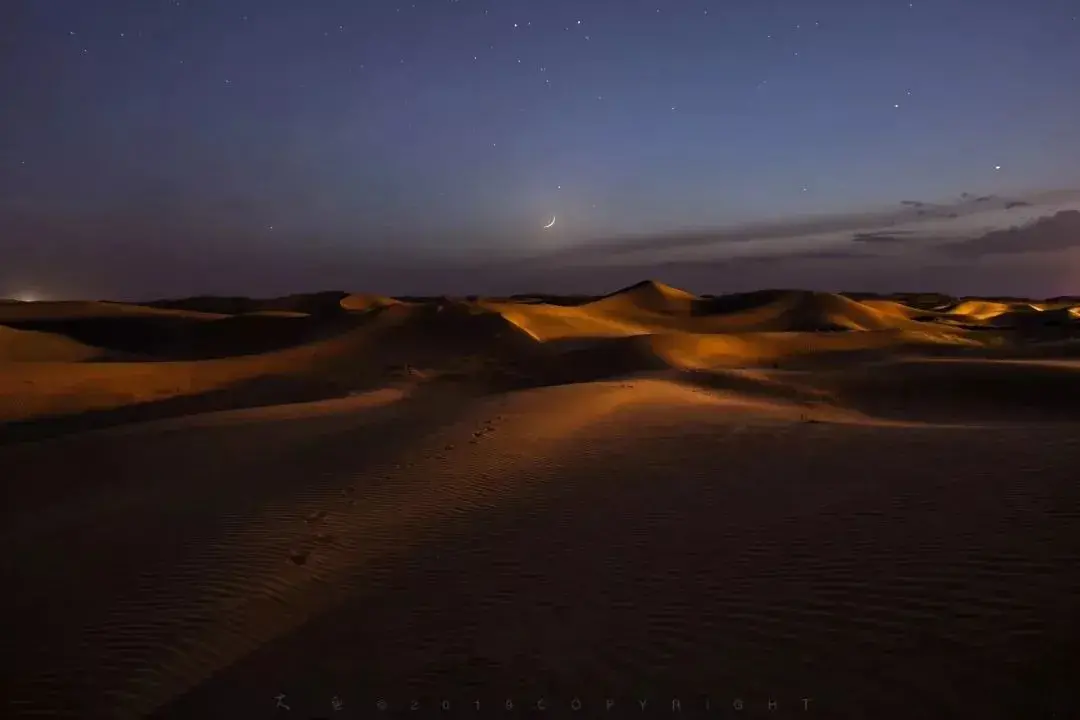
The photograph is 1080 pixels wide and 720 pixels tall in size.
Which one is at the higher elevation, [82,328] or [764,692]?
[82,328]

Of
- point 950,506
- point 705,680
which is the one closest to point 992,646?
point 705,680

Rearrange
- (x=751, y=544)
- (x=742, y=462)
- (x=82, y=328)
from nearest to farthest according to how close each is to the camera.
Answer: (x=751, y=544) < (x=742, y=462) < (x=82, y=328)

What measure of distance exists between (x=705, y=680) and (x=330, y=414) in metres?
14.6

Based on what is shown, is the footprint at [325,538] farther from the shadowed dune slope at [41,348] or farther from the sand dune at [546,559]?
the shadowed dune slope at [41,348]

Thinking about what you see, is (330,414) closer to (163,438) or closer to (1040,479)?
(163,438)

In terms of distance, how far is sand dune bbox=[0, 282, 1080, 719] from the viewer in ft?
16.7

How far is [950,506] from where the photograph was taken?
25.9ft

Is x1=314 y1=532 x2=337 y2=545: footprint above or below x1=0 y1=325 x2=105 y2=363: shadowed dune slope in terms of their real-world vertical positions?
below

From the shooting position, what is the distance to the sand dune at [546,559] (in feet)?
16.7

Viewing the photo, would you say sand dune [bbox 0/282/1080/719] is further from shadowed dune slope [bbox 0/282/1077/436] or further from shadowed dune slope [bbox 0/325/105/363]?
shadowed dune slope [bbox 0/325/105/363]

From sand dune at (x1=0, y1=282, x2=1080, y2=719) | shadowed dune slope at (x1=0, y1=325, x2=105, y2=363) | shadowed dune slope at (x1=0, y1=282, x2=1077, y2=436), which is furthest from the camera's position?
shadowed dune slope at (x1=0, y1=325, x2=105, y2=363)

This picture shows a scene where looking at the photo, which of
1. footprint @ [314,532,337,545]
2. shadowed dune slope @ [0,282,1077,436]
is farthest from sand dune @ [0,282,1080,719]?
shadowed dune slope @ [0,282,1077,436]

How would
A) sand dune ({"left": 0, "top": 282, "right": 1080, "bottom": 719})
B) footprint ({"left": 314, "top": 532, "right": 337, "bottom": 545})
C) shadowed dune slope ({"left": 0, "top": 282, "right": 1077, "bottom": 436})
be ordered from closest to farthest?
sand dune ({"left": 0, "top": 282, "right": 1080, "bottom": 719}), footprint ({"left": 314, "top": 532, "right": 337, "bottom": 545}), shadowed dune slope ({"left": 0, "top": 282, "right": 1077, "bottom": 436})

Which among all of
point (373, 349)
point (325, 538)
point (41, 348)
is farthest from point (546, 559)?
point (41, 348)
